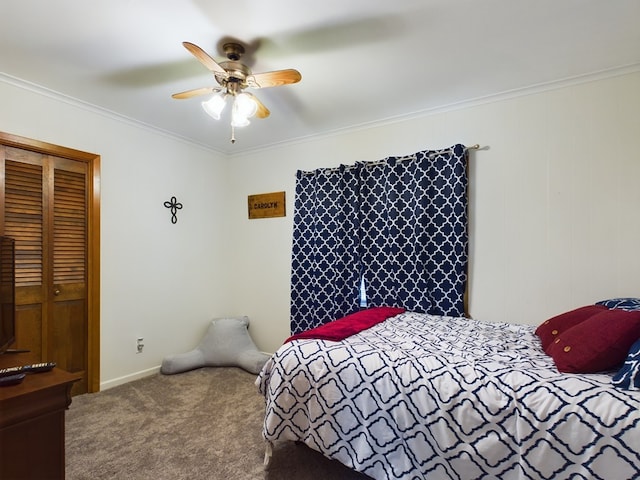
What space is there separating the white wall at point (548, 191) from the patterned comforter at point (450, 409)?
707 mm

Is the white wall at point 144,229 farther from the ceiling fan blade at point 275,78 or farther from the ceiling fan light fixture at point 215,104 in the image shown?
the ceiling fan blade at point 275,78

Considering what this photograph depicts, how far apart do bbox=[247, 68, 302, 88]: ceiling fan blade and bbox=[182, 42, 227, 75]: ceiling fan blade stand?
181 mm

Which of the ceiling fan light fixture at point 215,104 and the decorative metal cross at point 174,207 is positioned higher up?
the ceiling fan light fixture at point 215,104

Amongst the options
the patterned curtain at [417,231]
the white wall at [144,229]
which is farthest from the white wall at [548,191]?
the white wall at [144,229]

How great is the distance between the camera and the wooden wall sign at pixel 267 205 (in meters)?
3.88

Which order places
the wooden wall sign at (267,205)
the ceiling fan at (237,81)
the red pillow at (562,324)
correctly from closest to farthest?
1. the red pillow at (562,324)
2. the ceiling fan at (237,81)
3. the wooden wall sign at (267,205)

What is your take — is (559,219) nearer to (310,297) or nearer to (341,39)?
(341,39)

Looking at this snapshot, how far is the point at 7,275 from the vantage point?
1744mm

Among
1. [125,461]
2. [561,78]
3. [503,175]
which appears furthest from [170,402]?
[561,78]

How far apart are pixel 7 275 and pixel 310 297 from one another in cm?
237

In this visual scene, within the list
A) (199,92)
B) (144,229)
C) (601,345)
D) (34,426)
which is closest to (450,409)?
(601,345)

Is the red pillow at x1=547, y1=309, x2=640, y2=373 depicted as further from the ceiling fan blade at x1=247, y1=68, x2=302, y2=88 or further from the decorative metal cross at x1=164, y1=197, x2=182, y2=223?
the decorative metal cross at x1=164, y1=197, x2=182, y2=223

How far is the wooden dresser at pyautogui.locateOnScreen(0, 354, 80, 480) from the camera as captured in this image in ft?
3.96

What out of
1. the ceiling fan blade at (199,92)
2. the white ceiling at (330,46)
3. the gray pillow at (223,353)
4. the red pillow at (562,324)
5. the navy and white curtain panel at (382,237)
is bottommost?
the gray pillow at (223,353)
